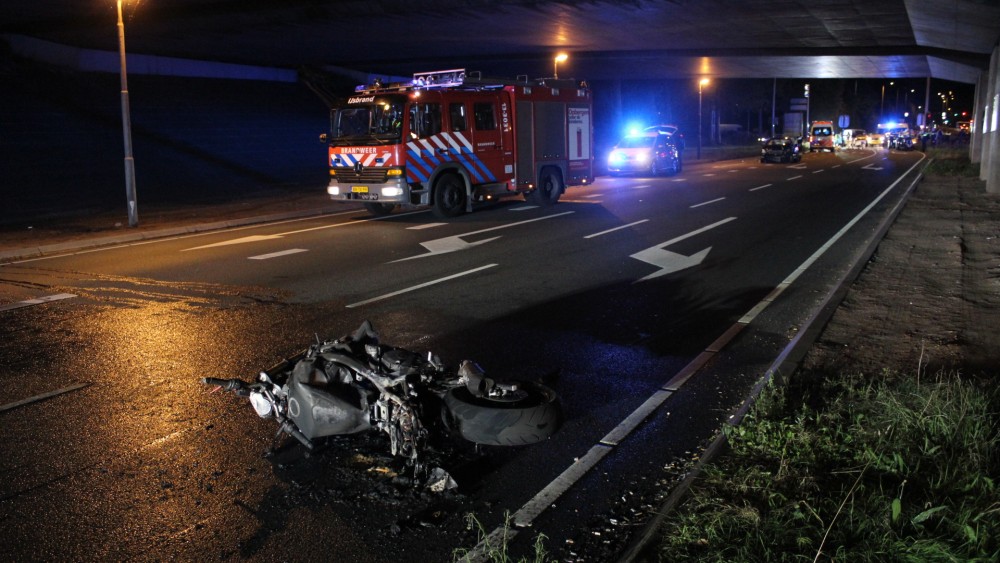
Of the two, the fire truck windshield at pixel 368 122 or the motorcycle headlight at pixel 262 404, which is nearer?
the motorcycle headlight at pixel 262 404

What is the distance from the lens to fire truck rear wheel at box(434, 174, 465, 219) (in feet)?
60.2

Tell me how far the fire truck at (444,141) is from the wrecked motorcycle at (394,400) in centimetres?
1276

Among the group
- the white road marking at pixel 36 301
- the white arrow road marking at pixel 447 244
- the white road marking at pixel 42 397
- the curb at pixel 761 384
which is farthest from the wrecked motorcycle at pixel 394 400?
the white arrow road marking at pixel 447 244

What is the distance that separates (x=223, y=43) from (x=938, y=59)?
1345 inches

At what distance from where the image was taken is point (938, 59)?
3859 cm

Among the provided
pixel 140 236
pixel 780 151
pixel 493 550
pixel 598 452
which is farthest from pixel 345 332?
pixel 780 151

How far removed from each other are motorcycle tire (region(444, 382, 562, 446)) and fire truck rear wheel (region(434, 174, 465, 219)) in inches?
532

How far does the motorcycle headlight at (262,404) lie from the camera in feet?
16.6

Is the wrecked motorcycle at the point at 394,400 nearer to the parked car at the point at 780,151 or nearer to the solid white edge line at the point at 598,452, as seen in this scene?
the solid white edge line at the point at 598,452

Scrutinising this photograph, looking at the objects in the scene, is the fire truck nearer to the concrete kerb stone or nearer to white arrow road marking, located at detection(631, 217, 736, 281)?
the concrete kerb stone

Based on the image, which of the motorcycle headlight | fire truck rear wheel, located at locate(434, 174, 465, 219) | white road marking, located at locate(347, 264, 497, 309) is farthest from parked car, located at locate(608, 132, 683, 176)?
the motorcycle headlight

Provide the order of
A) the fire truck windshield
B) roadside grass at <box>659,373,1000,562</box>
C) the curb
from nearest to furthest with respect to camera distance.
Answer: roadside grass at <box>659,373,1000,562</box>
the curb
the fire truck windshield

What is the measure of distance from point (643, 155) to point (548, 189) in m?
12.4

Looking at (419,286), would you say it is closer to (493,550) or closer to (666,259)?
(666,259)
